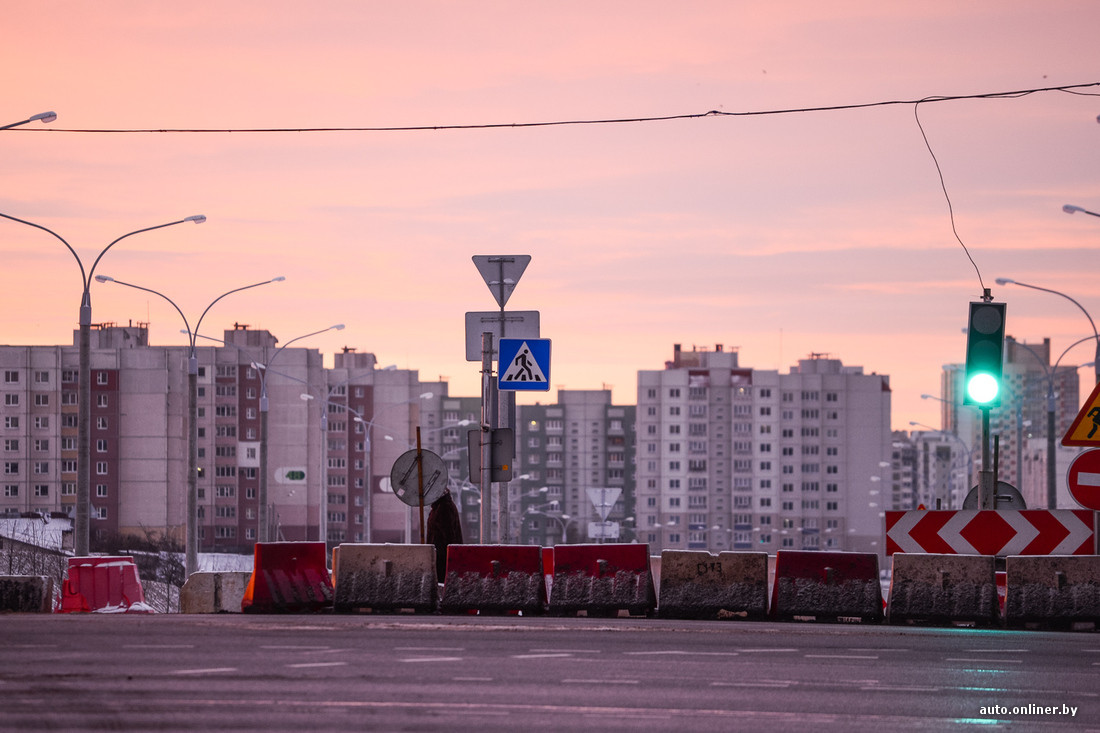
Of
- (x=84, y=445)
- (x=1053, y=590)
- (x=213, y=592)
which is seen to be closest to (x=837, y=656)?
(x=1053, y=590)

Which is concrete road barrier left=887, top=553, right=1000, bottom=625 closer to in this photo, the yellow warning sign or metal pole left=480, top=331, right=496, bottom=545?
the yellow warning sign

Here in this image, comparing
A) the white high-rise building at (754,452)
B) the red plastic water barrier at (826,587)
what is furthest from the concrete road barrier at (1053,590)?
the white high-rise building at (754,452)

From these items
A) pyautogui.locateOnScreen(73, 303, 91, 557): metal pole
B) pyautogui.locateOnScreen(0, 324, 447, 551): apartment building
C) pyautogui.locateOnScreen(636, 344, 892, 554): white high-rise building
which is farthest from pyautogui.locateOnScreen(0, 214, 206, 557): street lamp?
pyautogui.locateOnScreen(636, 344, 892, 554): white high-rise building

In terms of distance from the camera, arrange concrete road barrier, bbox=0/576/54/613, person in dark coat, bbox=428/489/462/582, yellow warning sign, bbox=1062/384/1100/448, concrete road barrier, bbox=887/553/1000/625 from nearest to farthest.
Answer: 1. yellow warning sign, bbox=1062/384/1100/448
2. concrete road barrier, bbox=887/553/1000/625
3. concrete road barrier, bbox=0/576/54/613
4. person in dark coat, bbox=428/489/462/582

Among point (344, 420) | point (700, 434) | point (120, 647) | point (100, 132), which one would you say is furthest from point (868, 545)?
point (120, 647)

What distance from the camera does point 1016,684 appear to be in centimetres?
1235

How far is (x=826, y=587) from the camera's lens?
1822cm

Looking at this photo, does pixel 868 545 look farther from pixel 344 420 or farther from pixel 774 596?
pixel 774 596

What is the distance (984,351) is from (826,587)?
3.15 m

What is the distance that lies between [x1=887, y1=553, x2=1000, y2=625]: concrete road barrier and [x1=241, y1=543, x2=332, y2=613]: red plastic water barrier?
6495 mm

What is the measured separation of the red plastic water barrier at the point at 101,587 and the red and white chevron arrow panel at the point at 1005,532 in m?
9.83

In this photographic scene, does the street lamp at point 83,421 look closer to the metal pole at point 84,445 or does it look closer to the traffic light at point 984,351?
the metal pole at point 84,445

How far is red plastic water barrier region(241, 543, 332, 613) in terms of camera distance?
1845 centimetres

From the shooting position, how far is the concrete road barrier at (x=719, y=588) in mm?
18344
